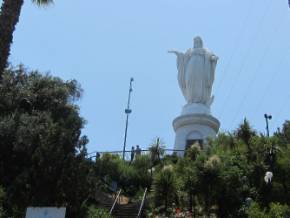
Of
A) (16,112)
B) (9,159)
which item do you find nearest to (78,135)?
(9,159)

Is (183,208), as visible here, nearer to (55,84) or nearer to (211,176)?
(211,176)

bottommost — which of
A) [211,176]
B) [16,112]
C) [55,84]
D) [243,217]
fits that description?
[243,217]

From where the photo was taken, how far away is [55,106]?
28875 millimetres

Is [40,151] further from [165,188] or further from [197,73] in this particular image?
[197,73]

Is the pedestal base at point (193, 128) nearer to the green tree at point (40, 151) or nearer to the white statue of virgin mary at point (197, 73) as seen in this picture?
the white statue of virgin mary at point (197, 73)

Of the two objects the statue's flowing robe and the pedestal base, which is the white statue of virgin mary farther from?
the pedestal base

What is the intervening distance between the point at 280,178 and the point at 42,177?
353 inches

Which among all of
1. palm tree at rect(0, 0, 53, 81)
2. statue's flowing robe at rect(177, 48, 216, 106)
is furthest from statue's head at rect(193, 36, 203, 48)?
palm tree at rect(0, 0, 53, 81)

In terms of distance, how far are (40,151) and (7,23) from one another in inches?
228

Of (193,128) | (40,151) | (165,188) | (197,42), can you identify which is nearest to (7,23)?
(40,151)

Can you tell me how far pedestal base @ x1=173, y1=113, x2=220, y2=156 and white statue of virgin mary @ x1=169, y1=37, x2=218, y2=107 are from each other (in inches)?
95.7

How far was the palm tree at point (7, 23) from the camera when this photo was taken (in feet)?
46.8

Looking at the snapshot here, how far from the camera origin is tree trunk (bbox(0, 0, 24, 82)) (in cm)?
1424

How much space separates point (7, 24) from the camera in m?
14.8
